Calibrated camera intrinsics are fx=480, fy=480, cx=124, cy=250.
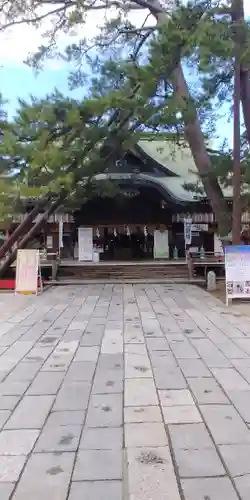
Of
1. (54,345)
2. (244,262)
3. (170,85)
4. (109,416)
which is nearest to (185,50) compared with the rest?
(170,85)

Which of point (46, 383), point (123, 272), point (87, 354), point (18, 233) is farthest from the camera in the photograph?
point (123, 272)

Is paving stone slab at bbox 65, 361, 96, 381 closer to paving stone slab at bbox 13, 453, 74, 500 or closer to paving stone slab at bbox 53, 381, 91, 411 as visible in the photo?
paving stone slab at bbox 53, 381, 91, 411

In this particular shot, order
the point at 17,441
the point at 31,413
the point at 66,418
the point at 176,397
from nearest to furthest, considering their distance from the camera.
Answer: the point at 17,441 < the point at 66,418 < the point at 31,413 < the point at 176,397

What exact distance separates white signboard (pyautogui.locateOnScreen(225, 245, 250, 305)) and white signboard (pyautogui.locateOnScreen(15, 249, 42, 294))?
16.2 ft

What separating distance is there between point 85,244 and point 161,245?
3313 mm

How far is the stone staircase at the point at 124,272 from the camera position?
16312 mm

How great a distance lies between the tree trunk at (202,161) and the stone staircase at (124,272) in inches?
134

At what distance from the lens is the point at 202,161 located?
1352 cm

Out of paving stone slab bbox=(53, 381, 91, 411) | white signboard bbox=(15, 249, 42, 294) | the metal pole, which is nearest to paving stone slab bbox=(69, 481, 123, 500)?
paving stone slab bbox=(53, 381, 91, 411)

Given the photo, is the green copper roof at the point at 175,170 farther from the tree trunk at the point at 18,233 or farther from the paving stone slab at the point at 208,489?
the paving stone slab at the point at 208,489

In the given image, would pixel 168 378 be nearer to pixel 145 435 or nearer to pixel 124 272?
pixel 145 435

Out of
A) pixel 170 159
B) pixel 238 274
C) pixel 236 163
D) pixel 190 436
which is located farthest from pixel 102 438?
pixel 170 159

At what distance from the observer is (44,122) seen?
11336 mm

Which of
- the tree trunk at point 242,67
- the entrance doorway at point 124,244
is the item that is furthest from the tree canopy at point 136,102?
the entrance doorway at point 124,244
